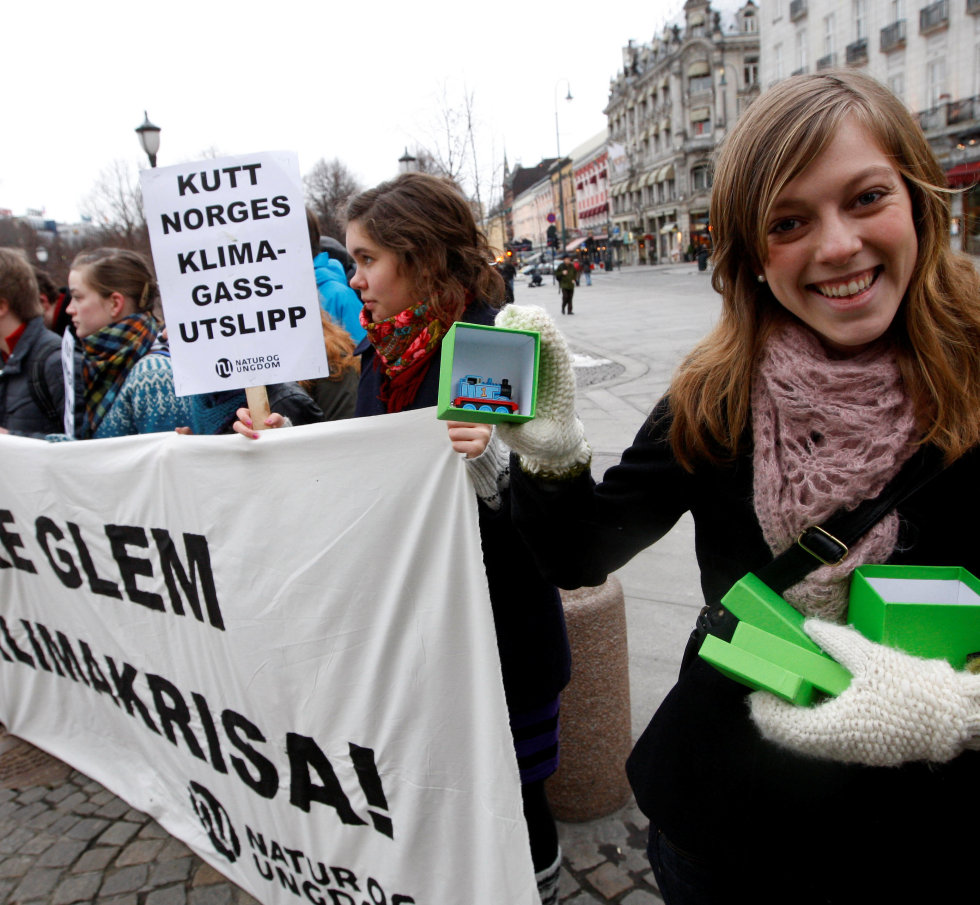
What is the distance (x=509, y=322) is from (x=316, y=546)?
89 centimetres

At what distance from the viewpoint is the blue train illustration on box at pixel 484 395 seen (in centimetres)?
137

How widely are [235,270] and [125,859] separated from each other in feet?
6.84

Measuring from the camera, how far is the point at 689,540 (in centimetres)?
465

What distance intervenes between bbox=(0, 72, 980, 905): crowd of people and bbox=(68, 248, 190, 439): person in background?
201cm

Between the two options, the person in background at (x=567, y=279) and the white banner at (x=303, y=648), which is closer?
the white banner at (x=303, y=648)

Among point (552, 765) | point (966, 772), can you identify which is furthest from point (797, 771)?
point (552, 765)

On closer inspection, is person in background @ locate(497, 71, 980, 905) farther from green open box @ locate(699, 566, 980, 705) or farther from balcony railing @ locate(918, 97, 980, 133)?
balcony railing @ locate(918, 97, 980, 133)

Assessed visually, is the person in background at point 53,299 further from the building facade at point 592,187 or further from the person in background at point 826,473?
the building facade at point 592,187

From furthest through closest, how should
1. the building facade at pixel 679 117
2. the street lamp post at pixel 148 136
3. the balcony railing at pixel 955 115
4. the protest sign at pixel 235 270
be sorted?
1. the building facade at pixel 679 117
2. the balcony railing at pixel 955 115
3. the street lamp post at pixel 148 136
4. the protest sign at pixel 235 270

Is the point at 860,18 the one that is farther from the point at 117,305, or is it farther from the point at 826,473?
the point at 826,473

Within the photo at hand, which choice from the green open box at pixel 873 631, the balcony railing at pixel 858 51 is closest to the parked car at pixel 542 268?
the balcony railing at pixel 858 51

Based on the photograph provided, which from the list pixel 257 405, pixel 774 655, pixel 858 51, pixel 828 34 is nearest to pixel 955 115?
pixel 858 51

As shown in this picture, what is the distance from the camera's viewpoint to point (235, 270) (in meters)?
2.08

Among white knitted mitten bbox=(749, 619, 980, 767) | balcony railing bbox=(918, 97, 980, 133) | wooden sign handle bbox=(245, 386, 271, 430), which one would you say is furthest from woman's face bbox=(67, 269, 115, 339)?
balcony railing bbox=(918, 97, 980, 133)
